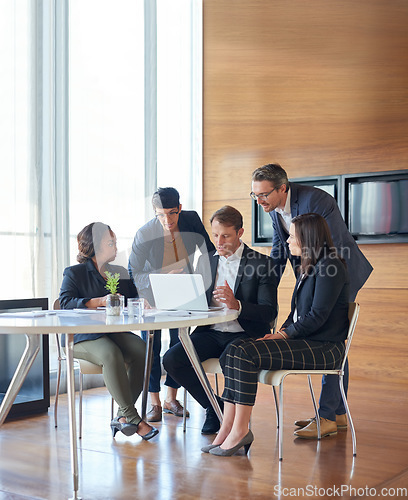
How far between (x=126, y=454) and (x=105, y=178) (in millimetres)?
2711

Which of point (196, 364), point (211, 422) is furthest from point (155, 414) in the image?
point (196, 364)

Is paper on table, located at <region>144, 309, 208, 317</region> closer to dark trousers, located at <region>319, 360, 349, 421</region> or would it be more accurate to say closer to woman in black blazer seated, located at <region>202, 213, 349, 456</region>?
woman in black blazer seated, located at <region>202, 213, 349, 456</region>

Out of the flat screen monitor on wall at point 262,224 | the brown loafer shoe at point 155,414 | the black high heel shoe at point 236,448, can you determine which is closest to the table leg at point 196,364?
the black high heel shoe at point 236,448

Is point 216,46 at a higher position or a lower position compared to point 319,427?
higher

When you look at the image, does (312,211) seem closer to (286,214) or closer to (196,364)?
(286,214)

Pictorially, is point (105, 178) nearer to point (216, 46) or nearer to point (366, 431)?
point (216, 46)

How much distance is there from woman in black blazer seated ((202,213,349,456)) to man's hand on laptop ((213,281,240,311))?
0.21m

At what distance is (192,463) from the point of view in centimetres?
311

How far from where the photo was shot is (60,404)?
14.9 feet

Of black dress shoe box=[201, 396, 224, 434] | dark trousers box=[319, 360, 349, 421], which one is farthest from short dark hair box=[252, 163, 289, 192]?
black dress shoe box=[201, 396, 224, 434]

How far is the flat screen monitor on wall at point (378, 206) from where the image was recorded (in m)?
5.46

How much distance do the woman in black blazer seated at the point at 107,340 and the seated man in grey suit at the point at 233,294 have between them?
254 millimetres

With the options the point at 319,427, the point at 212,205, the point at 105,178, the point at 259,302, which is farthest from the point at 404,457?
the point at 212,205

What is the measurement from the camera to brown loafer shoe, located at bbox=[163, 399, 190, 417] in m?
4.17
